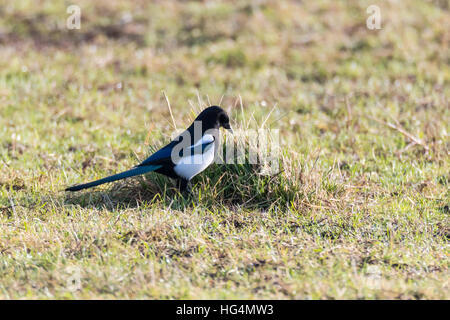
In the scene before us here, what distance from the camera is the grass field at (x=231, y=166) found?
393 centimetres

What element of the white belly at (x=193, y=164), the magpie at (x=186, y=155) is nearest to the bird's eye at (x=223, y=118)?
the magpie at (x=186, y=155)

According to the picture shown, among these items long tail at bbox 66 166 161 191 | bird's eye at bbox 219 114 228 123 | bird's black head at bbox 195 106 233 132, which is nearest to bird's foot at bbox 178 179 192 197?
long tail at bbox 66 166 161 191

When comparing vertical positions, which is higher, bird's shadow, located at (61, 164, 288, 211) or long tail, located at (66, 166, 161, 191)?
long tail, located at (66, 166, 161, 191)

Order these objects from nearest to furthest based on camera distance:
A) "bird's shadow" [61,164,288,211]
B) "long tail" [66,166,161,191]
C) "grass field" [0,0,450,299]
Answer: "grass field" [0,0,450,299], "long tail" [66,166,161,191], "bird's shadow" [61,164,288,211]

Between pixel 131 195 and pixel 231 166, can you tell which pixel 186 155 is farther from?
pixel 131 195

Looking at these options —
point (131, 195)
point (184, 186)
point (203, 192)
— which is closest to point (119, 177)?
point (131, 195)

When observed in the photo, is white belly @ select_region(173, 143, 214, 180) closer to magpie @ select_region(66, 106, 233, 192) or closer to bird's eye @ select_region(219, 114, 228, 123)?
magpie @ select_region(66, 106, 233, 192)

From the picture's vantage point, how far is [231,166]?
5137 millimetres

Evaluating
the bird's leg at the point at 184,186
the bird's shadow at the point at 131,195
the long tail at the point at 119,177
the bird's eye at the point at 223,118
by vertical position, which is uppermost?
the bird's eye at the point at 223,118

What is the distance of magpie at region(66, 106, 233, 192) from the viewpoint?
4.82 m

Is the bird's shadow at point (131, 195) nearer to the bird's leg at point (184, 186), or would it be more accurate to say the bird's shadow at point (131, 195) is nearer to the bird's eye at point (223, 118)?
the bird's leg at point (184, 186)
